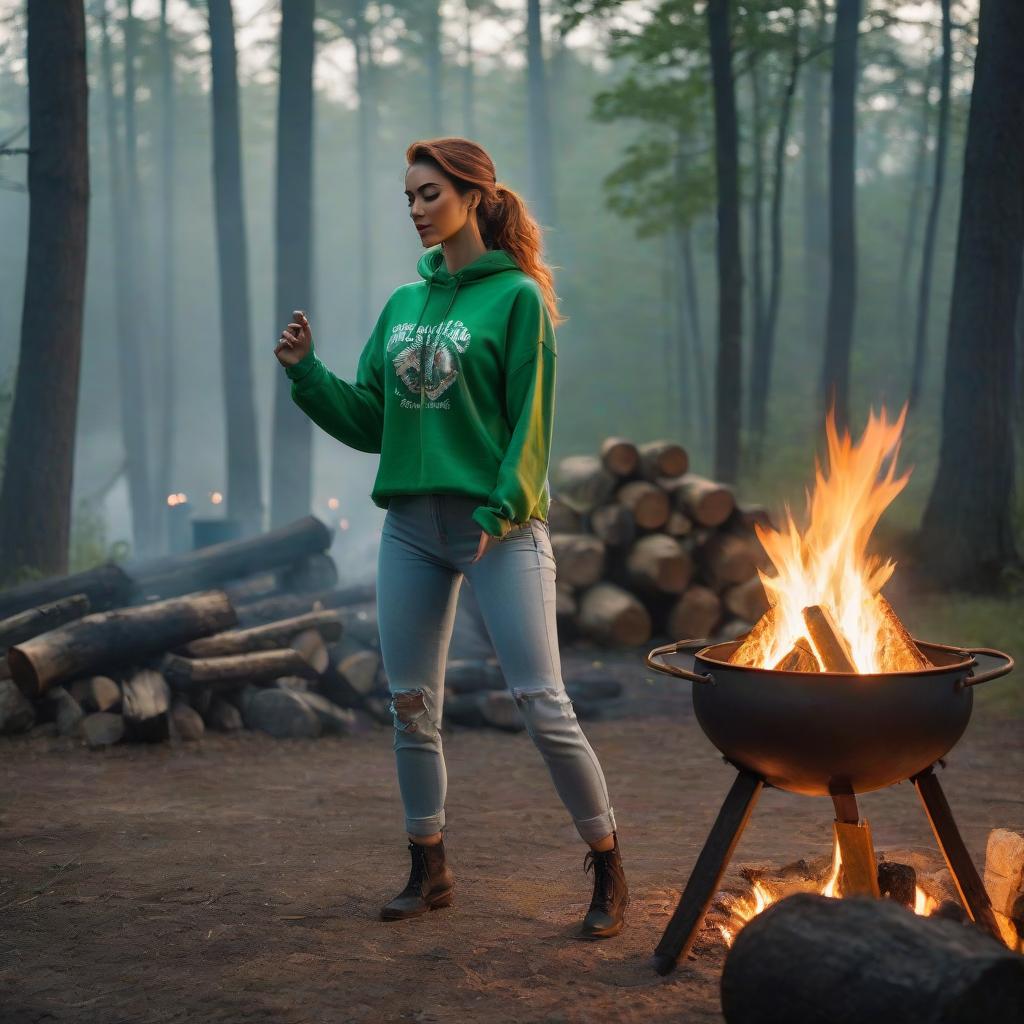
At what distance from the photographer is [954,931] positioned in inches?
101

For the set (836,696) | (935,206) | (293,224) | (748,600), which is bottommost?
(748,600)

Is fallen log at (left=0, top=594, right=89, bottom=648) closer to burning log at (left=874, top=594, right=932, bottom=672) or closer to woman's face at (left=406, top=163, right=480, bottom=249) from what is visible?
woman's face at (left=406, top=163, right=480, bottom=249)

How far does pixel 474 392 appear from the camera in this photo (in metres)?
3.63

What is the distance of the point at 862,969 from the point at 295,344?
8.10ft

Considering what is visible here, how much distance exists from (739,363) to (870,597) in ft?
38.5

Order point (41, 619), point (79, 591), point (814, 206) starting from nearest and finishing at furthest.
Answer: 1. point (41, 619)
2. point (79, 591)
3. point (814, 206)

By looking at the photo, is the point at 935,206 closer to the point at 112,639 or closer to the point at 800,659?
the point at 112,639

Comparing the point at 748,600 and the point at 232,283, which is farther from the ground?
the point at 232,283

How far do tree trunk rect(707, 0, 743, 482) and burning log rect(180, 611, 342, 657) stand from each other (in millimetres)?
7846

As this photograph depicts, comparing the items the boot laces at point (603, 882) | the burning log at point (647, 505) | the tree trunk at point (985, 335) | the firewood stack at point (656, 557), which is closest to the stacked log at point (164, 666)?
the firewood stack at point (656, 557)

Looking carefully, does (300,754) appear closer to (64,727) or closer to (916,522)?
(64,727)

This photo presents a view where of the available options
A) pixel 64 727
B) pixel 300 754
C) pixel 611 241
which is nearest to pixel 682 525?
pixel 300 754

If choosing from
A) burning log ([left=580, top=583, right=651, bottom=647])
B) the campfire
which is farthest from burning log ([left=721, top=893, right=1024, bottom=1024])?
burning log ([left=580, top=583, right=651, bottom=647])

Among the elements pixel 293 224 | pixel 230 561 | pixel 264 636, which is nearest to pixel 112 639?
pixel 264 636
